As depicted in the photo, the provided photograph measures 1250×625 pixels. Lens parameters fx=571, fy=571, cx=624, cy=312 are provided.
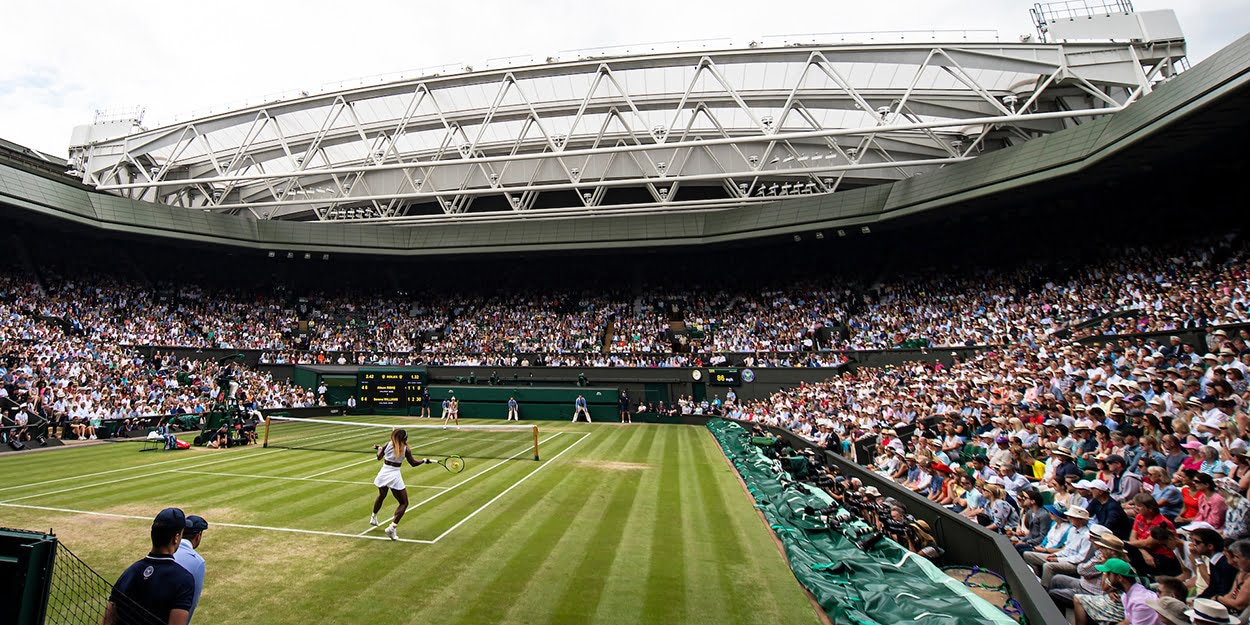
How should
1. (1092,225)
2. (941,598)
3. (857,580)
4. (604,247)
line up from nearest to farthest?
1. (941,598)
2. (857,580)
3. (1092,225)
4. (604,247)

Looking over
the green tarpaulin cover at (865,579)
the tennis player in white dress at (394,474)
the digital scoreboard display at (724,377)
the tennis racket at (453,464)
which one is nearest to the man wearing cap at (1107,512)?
the green tarpaulin cover at (865,579)

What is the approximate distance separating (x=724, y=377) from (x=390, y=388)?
849 inches

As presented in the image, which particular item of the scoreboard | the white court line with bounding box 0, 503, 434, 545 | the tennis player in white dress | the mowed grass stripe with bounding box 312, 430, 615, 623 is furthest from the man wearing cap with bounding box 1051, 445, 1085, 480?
the scoreboard

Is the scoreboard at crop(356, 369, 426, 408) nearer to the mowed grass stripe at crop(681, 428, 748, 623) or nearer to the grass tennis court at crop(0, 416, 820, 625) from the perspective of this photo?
the grass tennis court at crop(0, 416, 820, 625)

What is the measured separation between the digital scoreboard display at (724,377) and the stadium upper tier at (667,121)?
1012 centimetres

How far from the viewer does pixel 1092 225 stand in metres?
29.5

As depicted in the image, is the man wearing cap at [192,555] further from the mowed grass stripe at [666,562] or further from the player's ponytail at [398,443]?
the player's ponytail at [398,443]

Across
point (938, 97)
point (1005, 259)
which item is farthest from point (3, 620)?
point (1005, 259)

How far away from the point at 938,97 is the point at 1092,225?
10720 mm

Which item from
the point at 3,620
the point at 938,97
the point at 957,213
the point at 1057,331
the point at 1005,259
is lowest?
the point at 3,620

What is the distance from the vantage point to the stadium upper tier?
2495cm

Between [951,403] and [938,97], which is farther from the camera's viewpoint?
[938,97]

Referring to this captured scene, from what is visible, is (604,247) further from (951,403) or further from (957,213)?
(951,403)

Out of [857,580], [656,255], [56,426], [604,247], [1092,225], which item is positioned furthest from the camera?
[656,255]
